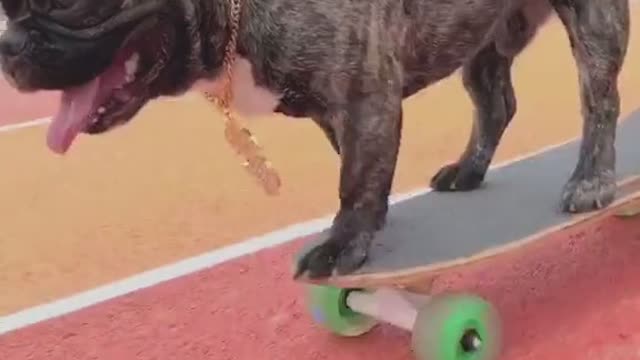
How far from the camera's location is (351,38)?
Result: 92cm

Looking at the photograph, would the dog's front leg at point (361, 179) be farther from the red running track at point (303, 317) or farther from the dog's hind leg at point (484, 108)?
the dog's hind leg at point (484, 108)

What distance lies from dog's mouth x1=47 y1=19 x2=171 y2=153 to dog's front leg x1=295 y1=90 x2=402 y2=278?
0.18 metres

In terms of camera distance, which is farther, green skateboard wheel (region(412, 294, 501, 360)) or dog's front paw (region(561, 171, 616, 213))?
dog's front paw (region(561, 171, 616, 213))

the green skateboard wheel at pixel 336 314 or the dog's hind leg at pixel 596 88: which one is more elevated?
the dog's hind leg at pixel 596 88

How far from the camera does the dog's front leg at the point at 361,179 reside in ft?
3.09

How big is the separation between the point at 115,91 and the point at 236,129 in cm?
15

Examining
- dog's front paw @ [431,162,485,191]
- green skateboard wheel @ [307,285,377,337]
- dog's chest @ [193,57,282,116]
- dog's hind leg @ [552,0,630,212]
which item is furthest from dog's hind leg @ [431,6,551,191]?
dog's chest @ [193,57,282,116]

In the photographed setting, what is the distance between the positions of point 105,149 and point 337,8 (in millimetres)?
985

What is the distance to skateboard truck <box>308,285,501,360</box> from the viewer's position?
97 centimetres

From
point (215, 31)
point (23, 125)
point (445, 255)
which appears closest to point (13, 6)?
point (215, 31)

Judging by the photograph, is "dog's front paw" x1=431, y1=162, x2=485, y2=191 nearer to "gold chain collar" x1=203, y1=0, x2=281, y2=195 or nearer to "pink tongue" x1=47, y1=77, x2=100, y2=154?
"gold chain collar" x1=203, y1=0, x2=281, y2=195

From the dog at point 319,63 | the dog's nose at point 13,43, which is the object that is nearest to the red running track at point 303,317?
the dog at point 319,63

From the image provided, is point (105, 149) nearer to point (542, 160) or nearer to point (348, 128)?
point (542, 160)

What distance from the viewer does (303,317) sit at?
116 centimetres
